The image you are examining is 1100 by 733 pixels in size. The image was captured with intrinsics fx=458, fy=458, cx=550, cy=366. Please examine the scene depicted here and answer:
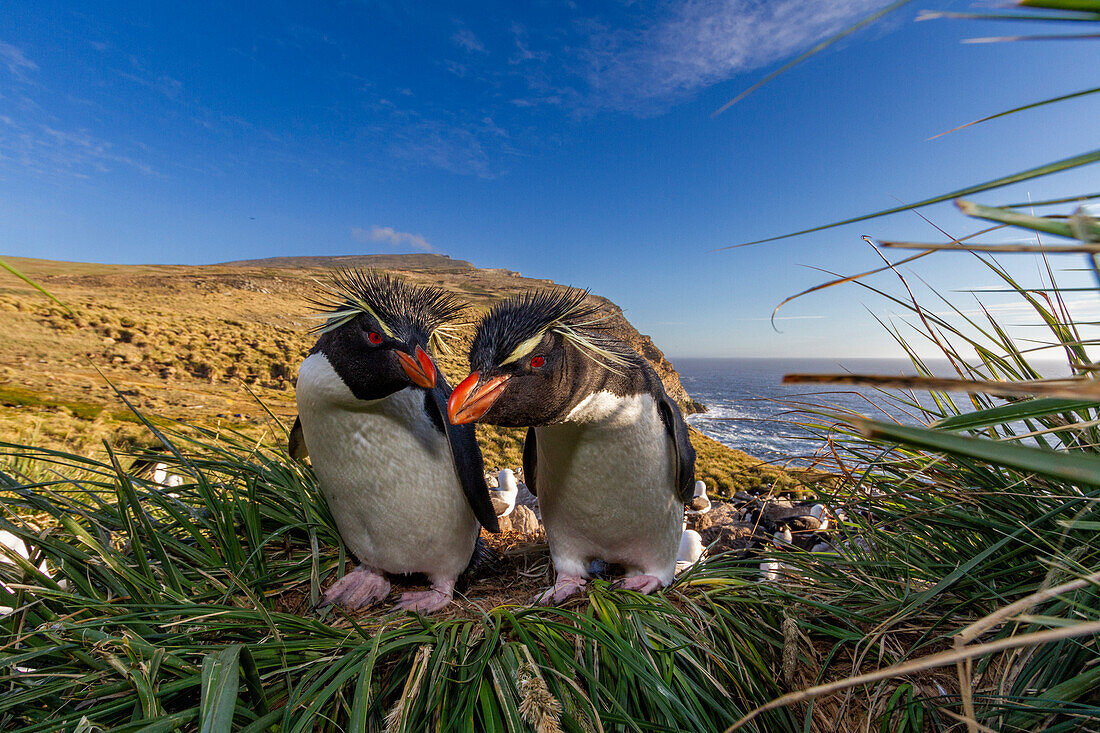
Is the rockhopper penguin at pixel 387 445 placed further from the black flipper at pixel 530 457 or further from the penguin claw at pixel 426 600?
the black flipper at pixel 530 457

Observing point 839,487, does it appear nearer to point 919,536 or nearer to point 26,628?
point 919,536

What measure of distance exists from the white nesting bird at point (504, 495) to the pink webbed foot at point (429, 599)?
1.57 meters

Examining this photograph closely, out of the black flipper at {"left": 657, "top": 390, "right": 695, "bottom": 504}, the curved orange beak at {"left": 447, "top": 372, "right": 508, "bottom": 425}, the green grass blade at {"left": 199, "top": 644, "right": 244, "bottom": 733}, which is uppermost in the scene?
the curved orange beak at {"left": 447, "top": 372, "right": 508, "bottom": 425}

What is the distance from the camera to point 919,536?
1.54 m

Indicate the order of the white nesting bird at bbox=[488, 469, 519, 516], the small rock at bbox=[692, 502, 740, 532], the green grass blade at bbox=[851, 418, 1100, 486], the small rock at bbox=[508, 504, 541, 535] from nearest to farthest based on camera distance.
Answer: the green grass blade at bbox=[851, 418, 1100, 486] → the small rock at bbox=[508, 504, 541, 535] → the white nesting bird at bbox=[488, 469, 519, 516] → the small rock at bbox=[692, 502, 740, 532]

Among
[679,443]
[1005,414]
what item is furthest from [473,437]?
[1005,414]

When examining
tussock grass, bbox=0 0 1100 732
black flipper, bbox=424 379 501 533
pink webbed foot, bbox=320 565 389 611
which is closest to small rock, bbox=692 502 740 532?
tussock grass, bbox=0 0 1100 732

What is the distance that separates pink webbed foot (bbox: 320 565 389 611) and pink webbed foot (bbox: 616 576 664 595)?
911mm

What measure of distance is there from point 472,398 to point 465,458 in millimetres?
532

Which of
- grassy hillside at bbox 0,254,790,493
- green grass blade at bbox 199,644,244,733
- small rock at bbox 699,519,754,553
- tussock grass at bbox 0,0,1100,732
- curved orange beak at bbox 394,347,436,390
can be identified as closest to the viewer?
green grass blade at bbox 199,644,244,733

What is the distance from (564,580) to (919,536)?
124 cm

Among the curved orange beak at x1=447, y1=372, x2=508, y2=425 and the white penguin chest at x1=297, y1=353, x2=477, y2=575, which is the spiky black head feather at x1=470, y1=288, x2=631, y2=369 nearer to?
the curved orange beak at x1=447, y1=372, x2=508, y2=425

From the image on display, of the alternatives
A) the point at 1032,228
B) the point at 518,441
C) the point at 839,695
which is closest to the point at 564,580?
the point at 839,695

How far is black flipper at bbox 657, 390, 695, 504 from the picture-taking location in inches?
70.3
